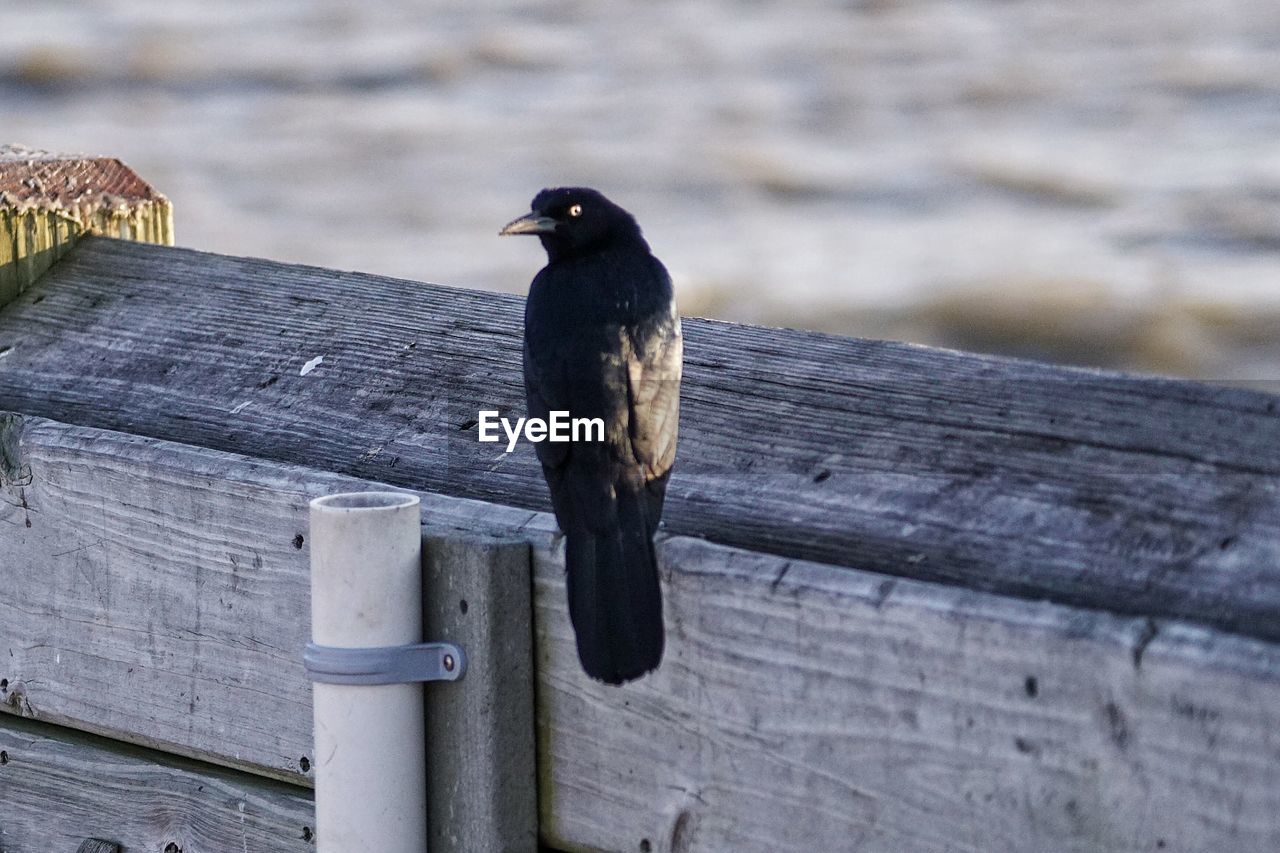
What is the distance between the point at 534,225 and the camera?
2.21m

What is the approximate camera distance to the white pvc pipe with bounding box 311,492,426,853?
151 centimetres

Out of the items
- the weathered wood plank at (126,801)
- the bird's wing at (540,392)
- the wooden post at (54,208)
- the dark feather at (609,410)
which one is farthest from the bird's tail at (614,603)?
the wooden post at (54,208)

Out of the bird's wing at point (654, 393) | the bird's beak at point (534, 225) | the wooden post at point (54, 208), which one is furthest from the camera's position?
the wooden post at point (54, 208)

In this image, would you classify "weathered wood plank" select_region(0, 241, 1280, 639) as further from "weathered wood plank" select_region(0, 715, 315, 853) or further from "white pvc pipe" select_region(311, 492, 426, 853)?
"weathered wood plank" select_region(0, 715, 315, 853)

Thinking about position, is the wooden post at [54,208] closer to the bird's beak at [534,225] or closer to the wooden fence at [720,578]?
the wooden fence at [720,578]

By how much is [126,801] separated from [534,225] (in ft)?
2.96

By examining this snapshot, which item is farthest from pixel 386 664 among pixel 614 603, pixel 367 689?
pixel 614 603

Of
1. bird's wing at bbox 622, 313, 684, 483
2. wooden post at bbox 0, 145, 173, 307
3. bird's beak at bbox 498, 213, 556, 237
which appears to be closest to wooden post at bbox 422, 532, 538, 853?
bird's wing at bbox 622, 313, 684, 483

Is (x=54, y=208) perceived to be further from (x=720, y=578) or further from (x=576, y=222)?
(x=720, y=578)

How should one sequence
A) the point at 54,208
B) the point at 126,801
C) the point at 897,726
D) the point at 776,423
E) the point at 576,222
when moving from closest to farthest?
the point at 897,726, the point at 776,423, the point at 126,801, the point at 576,222, the point at 54,208

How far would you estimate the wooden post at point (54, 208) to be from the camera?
2311 mm

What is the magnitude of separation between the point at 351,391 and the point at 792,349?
0.53 m

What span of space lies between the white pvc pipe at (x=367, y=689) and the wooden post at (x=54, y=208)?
105 centimetres

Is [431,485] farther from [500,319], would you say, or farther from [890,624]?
[890,624]
